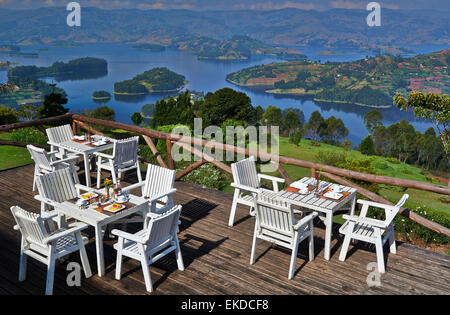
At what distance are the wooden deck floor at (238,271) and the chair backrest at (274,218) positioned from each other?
378mm

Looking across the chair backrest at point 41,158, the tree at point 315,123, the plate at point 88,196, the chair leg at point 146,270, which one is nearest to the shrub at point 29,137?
the chair backrest at point 41,158

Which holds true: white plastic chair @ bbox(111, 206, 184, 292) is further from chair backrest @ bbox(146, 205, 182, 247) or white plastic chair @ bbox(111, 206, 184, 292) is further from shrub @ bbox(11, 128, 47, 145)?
shrub @ bbox(11, 128, 47, 145)

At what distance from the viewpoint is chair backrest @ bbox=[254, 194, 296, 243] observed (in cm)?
357

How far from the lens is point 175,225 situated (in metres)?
3.56

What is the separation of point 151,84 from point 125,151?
13376cm

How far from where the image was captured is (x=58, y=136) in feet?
22.1

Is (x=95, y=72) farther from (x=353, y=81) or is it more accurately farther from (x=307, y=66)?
(x=353, y=81)

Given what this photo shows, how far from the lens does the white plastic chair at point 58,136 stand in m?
6.48

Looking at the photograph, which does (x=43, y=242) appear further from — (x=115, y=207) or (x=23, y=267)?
(x=115, y=207)

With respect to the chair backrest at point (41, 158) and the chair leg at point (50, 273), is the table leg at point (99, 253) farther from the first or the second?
the chair backrest at point (41, 158)

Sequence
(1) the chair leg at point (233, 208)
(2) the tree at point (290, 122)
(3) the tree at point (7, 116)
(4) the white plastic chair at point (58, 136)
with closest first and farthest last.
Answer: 1. (1) the chair leg at point (233, 208)
2. (4) the white plastic chair at point (58, 136)
3. (3) the tree at point (7, 116)
4. (2) the tree at point (290, 122)

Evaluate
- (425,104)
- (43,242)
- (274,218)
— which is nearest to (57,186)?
(43,242)
